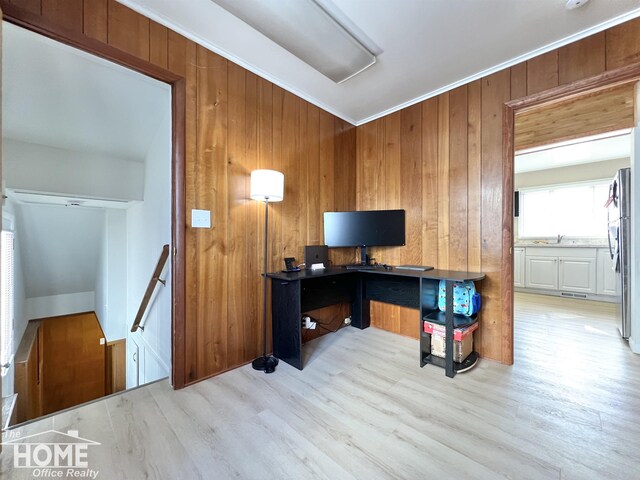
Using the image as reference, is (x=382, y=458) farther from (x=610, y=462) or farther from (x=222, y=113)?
(x=222, y=113)

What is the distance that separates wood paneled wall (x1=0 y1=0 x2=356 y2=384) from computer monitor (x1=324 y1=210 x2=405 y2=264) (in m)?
0.30

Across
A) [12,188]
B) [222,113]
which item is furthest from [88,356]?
[222,113]

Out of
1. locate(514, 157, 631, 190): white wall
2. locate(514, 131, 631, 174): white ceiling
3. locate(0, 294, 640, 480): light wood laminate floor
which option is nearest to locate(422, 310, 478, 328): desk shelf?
locate(0, 294, 640, 480): light wood laminate floor

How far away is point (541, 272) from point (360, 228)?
13.5 ft

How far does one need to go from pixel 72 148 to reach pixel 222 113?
2.45m

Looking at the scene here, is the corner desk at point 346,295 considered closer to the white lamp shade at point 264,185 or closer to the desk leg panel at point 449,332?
the desk leg panel at point 449,332

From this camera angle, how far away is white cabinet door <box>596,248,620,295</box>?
4.02 metres

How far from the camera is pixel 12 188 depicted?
2736mm

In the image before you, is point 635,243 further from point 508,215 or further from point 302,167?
point 302,167

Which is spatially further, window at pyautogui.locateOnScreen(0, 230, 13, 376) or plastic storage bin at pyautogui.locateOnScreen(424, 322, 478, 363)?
plastic storage bin at pyautogui.locateOnScreen(424, 322, 478, 363)

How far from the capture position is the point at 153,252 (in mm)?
2885

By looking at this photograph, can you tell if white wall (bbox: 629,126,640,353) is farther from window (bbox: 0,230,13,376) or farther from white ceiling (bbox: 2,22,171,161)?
window (bbox: 0,230,13,376)

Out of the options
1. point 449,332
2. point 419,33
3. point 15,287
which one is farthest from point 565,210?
point 15,287

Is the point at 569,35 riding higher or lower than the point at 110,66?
higher
